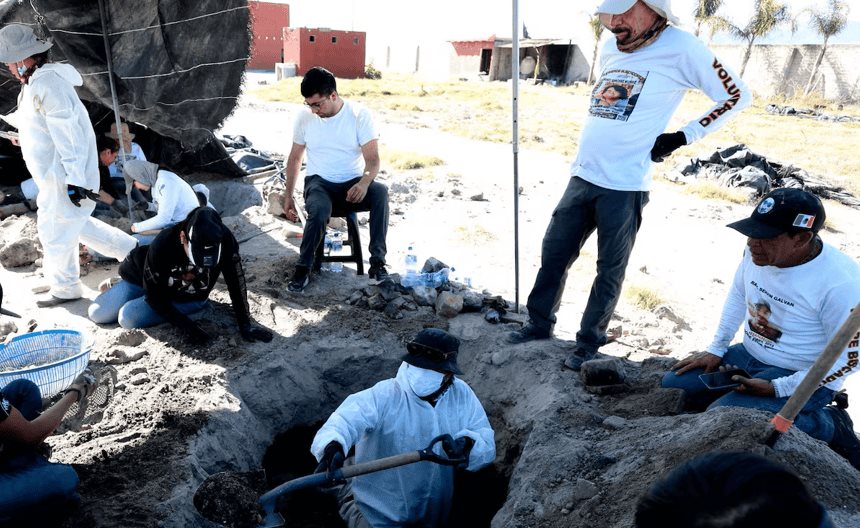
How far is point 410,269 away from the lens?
5.58m

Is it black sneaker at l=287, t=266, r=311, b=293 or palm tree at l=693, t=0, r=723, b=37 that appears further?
palm tree at l=693, t=0, r=723, b=37

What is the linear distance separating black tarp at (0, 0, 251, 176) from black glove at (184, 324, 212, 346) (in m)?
2.84

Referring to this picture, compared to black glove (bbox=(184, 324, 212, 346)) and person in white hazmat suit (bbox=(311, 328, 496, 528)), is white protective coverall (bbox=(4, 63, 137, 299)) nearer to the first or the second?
black glove (bbox=(184, 324, 212, 346))

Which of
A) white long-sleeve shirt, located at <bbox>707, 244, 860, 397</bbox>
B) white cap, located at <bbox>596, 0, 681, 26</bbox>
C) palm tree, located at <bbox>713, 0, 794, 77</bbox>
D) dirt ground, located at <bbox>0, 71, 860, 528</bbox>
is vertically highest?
palm tree, located at <bbox>713, 0, 794, 77</bbox>

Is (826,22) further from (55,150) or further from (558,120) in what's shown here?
(55,150)

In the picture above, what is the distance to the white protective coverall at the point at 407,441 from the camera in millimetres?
2789

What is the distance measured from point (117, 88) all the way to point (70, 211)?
5.09 ft

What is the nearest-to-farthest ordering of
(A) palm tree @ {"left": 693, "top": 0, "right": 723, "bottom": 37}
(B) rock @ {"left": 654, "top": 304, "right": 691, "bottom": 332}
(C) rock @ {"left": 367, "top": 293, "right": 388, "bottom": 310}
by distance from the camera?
(C) rock @ {"left": 367, "top": 293, "right": 388, "bottom": 310} < (B) rock @ {"left": 654, "top": 304, "right": 691, "bottom": 332} < (A) palm tree @ {"left": 693, "top": 0, "right": 723, "bottom": 37}

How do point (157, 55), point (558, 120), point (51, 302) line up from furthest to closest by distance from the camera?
point (558, 120) → point (157, 55) → point (51, 302)

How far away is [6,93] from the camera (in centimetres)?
637

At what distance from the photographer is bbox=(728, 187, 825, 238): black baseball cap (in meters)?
2.59

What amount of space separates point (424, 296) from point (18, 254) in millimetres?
3756

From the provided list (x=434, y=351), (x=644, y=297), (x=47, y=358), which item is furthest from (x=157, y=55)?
(x=644, y=297)

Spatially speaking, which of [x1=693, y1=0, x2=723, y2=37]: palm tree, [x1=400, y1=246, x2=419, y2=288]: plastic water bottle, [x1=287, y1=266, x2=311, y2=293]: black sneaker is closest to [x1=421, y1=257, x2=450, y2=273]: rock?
[x1=400, y1=246, x2=419, y2=288]: plastic water bottle
